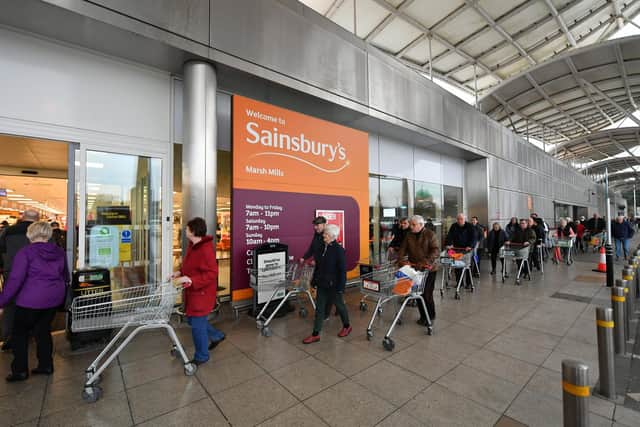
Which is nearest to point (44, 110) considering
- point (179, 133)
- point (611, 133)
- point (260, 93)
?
point (179, 133)

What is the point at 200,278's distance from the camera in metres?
3.19

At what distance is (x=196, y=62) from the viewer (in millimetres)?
4863

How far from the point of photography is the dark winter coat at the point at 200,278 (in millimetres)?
3189

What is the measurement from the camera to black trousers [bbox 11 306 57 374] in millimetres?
2945

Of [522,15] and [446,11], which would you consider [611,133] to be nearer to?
[522,15]

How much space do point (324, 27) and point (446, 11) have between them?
244 inches

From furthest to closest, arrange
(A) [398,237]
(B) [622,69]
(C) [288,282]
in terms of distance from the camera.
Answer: (B) [622,69] < (A) [398,237] < (C) [288,282]

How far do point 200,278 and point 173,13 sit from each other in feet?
13.7

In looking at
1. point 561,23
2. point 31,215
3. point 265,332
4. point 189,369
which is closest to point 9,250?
point 31,215

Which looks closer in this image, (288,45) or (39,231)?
(39,231)

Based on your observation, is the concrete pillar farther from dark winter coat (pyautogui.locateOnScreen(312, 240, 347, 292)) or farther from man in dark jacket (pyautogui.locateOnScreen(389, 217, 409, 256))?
man in dark jacket (pyautogui.locateOnScreen(389, 217, 409, 256))

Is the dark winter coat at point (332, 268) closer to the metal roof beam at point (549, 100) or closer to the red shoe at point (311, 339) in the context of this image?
the red shoe at point (311, 339)

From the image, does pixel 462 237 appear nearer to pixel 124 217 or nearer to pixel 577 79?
pixel 124 217

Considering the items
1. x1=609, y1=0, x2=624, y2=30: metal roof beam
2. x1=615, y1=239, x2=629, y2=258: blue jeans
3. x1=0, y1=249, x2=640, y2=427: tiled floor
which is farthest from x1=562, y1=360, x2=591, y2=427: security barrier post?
x1=609, y1=0, x2=624, y2=30: metal roof beam
